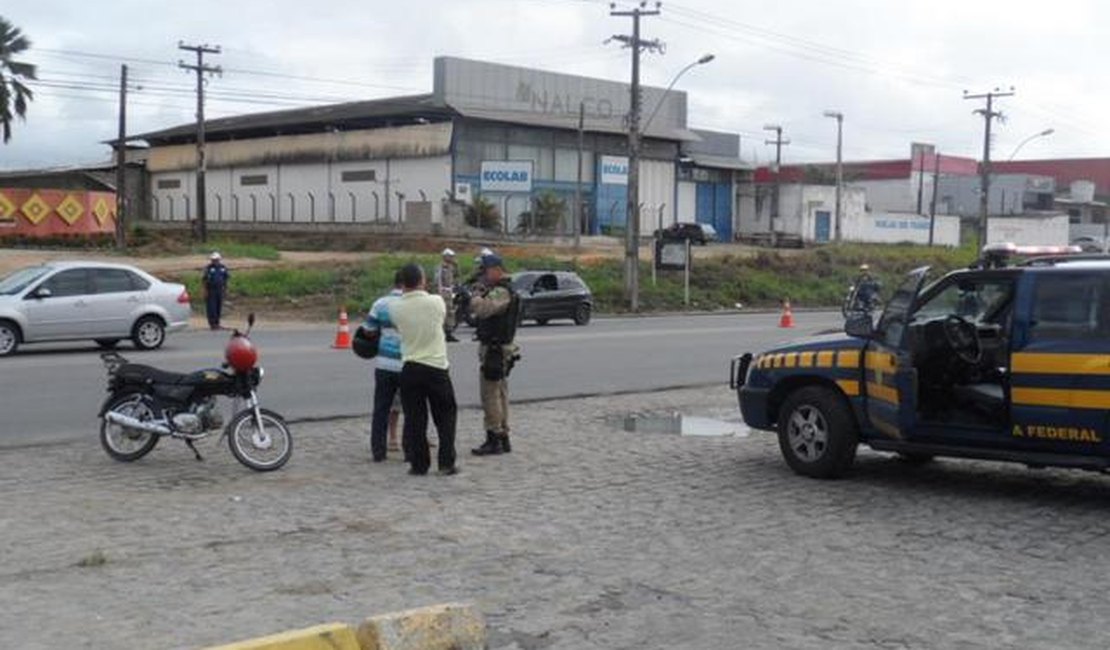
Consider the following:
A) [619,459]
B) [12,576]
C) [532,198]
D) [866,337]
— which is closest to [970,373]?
[866,337]

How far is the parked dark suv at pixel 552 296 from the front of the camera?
33031mm

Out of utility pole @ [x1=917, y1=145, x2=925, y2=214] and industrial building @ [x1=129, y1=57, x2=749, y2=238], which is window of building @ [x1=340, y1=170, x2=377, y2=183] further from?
utility pole @ [x1=917, y1=145, x2=925, y2=214]

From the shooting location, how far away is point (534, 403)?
15.8 m

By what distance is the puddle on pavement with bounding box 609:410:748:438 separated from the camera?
13.2m

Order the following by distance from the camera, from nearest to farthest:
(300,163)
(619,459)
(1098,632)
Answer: (1098,632)
(619,459)
(300,163)

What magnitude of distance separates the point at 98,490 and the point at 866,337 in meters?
5.84

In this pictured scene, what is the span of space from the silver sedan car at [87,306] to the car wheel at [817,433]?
14337mm

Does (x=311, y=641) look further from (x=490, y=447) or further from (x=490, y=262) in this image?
(x=490, y=447)

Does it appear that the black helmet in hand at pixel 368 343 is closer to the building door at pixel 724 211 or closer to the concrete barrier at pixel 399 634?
the concrete barrier at pixel 399 634

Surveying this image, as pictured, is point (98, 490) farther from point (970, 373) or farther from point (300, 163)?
point (300, 163)

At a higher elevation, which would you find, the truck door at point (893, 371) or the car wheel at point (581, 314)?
the truck door at point (893, 371)

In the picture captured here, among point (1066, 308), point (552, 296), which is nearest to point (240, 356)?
point (1066, 308)

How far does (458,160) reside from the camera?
71.3 meters

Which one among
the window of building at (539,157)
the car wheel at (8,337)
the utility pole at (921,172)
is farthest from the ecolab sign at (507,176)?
the car wheel at (8,337)
